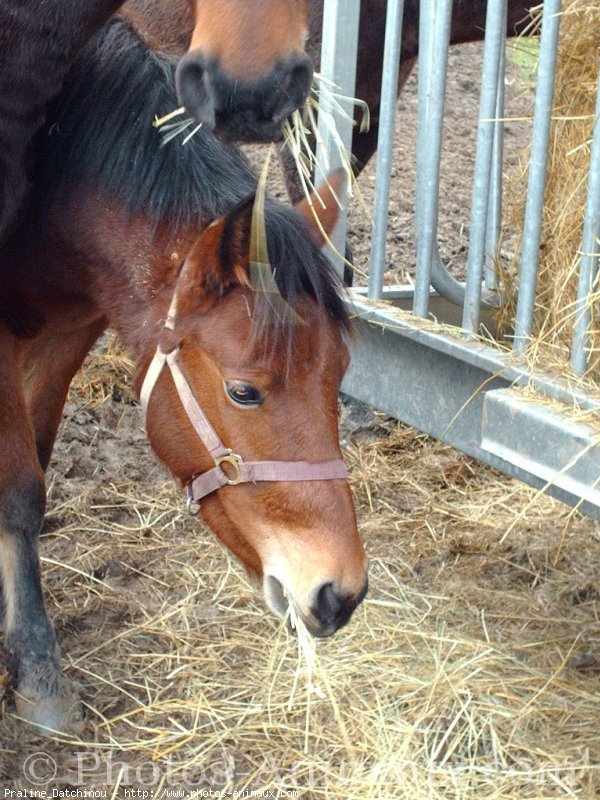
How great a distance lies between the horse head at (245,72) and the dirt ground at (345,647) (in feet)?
4.14

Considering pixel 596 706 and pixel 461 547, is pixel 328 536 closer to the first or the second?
pixel 596 706

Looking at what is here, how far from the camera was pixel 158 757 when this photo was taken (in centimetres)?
282

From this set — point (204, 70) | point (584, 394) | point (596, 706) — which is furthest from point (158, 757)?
point (204, 70)

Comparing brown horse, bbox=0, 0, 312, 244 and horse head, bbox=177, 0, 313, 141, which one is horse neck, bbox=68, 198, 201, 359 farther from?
horse head, bbox=177, 0, 313, 141

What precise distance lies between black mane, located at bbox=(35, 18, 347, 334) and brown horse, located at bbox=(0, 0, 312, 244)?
15cm

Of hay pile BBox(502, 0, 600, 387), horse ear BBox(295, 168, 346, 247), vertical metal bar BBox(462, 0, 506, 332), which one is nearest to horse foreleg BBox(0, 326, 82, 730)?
horse ear BBox(295, 168, 346, 247)

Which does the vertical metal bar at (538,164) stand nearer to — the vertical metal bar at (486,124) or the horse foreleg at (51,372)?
the vertical metal bar at (486,124)

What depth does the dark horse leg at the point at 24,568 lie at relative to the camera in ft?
9.82

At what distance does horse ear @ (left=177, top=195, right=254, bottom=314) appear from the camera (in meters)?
2.55

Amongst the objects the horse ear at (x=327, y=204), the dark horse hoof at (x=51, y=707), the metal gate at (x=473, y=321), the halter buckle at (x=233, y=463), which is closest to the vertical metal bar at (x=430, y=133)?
the metal gate at (x=473, y=321)

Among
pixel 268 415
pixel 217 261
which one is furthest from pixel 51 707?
pixel 217 261

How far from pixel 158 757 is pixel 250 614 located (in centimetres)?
81

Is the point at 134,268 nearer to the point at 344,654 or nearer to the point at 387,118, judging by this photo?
the point at 387,118

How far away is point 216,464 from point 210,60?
1.00 metres
